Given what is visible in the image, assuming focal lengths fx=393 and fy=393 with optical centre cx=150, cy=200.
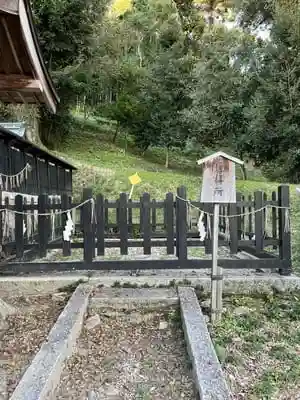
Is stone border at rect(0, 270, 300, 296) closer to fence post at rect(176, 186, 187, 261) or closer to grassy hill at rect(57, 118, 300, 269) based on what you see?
fence post at rect(176, 186, 187, 261)

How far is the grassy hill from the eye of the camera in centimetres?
1730

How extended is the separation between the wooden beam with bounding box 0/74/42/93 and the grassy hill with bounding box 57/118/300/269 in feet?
17.3

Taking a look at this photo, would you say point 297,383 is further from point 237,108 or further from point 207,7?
point 207,7

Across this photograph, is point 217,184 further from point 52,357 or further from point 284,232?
point 52,357

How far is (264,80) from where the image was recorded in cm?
1858

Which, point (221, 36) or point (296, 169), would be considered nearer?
point (296, 169)

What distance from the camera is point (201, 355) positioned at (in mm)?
3209

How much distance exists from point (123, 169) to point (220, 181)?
1616 centimetres

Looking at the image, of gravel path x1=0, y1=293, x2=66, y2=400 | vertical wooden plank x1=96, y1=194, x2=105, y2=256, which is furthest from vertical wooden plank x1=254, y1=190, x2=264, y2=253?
gravel path x1=0, y1=293, x2=66, y2=400

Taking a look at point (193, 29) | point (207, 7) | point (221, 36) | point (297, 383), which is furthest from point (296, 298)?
point (207, 7)

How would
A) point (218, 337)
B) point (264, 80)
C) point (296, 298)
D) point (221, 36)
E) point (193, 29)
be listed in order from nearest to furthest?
point (218, 337)
point (296, 298)
point (264, 80)
point (221, 36)
point (193, 29)

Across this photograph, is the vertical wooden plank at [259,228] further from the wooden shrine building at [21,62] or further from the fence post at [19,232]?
the fence post at [19,232]

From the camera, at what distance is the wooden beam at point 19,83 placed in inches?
152

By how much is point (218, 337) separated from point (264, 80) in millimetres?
16911
